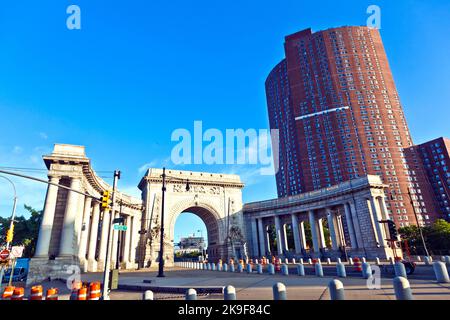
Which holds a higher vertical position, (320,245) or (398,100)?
(398,100)

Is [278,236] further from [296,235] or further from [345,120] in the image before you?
[345,120]

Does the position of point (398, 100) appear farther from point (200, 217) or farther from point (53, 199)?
point (53, 199)

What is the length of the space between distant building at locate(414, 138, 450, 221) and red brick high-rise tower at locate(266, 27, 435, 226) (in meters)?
7.59

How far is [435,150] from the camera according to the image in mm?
96812

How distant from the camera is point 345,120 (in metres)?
95.2

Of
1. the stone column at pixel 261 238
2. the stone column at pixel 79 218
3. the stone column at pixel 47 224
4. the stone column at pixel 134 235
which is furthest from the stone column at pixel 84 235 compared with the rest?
Result: the stone column at pixel 261 238

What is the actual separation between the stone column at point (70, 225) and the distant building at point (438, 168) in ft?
360

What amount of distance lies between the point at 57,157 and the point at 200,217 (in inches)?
1455

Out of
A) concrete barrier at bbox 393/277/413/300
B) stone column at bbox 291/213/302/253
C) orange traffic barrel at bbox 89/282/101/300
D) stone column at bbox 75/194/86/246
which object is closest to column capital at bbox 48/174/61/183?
stone column at bbox 75/194/86/246

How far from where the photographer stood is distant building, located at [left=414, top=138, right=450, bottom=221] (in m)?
90.2

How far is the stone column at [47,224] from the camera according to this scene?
2288cm
